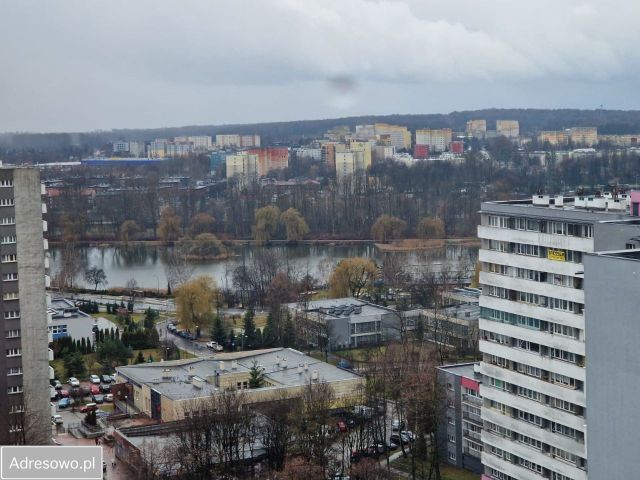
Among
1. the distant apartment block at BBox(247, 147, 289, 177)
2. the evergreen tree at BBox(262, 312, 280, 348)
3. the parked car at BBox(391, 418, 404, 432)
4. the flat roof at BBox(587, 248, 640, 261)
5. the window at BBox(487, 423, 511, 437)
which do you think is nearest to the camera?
the flat roof at BBox(587, 248, 640, 261)

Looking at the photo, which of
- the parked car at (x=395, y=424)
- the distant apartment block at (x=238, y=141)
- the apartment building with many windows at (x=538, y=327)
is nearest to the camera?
the apartment building with many windows at (x=538, y=327)

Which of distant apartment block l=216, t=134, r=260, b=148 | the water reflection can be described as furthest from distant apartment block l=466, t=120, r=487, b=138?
the water reflection

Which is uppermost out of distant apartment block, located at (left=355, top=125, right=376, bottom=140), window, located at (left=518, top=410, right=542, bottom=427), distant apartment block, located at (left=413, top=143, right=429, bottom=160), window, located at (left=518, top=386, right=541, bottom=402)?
distant apartment block, located at (left=355, top=125, right=376, bottom=140)

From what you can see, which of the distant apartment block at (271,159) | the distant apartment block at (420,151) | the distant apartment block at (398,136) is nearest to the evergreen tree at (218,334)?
the distant apartment block at (271,159)

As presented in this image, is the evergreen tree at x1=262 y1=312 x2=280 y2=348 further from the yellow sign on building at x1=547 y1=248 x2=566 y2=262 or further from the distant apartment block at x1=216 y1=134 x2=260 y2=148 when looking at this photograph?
the distant apartment block at x1=216 y1=134 x2=260 y2=148

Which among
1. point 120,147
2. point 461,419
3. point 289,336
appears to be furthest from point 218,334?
point 120,147

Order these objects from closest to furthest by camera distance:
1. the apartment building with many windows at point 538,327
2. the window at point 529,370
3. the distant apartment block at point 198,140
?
the apartment building with many windows at point 538,327
the window at point 529,370
the distant apartment block at point 198,140

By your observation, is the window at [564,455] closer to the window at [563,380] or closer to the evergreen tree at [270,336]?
the window at [563,380]
